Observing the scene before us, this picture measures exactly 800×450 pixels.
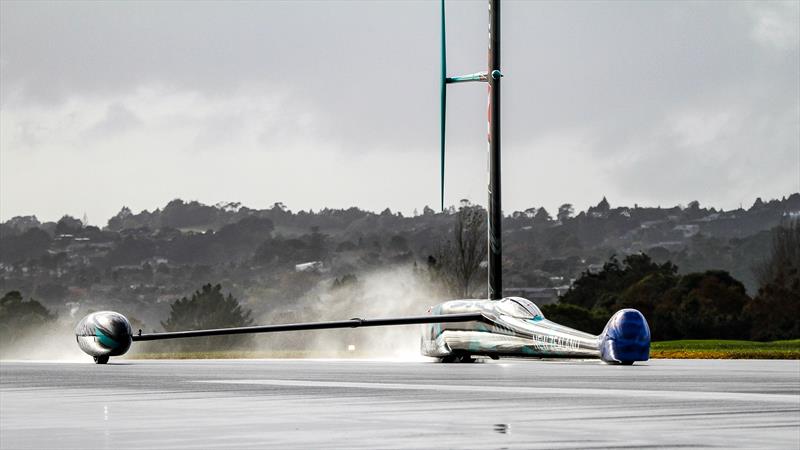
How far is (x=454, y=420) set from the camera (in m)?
14.5

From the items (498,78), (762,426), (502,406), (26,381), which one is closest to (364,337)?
(498,78)

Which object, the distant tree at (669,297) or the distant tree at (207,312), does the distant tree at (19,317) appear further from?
the distant tree at (669,297)

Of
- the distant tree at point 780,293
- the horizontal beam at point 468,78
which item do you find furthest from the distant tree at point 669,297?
the horizontal beam at point 468,78

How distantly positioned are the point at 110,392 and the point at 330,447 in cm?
1076

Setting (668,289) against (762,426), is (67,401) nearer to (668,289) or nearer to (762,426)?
(762,426)

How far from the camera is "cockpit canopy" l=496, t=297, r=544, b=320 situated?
127 feet

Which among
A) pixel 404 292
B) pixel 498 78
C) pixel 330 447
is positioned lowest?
pixel 330 447

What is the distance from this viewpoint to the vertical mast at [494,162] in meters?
46.2

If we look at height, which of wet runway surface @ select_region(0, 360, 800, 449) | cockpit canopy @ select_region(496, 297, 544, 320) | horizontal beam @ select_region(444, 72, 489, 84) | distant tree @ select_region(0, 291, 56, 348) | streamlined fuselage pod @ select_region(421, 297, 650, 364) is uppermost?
horizontal beam @ select_region(444, 72, 489, 84)

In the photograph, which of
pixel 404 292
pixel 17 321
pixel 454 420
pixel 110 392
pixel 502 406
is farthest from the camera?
pixel 17 321

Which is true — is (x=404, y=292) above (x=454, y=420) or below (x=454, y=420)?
above

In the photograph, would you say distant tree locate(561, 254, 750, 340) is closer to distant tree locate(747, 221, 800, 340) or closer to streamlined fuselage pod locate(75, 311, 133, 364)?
distant tree locate(747, 221, 800, 340)

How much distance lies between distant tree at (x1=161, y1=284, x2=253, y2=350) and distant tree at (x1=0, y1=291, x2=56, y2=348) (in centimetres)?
1443

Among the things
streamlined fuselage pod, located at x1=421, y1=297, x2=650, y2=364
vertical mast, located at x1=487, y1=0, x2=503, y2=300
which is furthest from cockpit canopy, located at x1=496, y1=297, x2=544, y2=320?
vertical mast, located at x1=487, y1=0, x2=503, y2=300
